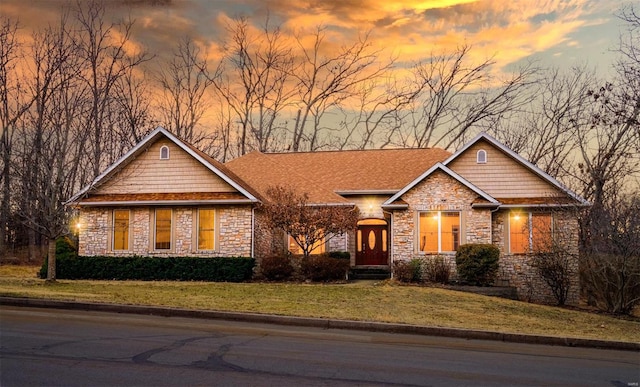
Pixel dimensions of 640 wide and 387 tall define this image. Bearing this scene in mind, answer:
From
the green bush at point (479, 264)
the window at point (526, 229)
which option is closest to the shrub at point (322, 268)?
the green bush at point (479, 264)

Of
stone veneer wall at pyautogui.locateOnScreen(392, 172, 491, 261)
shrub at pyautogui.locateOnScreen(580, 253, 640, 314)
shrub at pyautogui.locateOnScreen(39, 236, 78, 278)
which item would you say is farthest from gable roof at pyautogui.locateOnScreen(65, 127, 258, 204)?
shrub at pyautogui.locateOnScreen(580, 253, 640, 314)

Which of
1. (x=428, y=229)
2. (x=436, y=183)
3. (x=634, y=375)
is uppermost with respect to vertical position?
(x=436, y=183)

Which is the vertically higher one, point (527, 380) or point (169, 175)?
point (169, 175)

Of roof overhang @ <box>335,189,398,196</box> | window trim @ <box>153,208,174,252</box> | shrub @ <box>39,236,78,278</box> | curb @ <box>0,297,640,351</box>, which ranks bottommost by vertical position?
curb @ <box>0,297,640,351</box>

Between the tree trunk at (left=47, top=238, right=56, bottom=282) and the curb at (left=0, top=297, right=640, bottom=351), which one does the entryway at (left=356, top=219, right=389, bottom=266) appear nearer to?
the tree trunk at (left=47, top=238, right=56, bottom=282)

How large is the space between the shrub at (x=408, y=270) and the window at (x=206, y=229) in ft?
25.8

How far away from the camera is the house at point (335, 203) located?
25.2 metres

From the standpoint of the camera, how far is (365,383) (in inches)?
313

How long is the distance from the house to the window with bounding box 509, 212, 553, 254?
0.04 metres

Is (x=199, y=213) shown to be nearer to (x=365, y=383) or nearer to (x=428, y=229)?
(x=428, y=229)

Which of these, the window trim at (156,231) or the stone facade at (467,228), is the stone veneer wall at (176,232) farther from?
the stone facade at (467,228)

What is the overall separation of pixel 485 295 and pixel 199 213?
1231 centimetres

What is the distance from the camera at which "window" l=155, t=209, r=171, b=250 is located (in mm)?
26547

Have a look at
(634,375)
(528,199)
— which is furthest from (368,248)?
(634,375)
